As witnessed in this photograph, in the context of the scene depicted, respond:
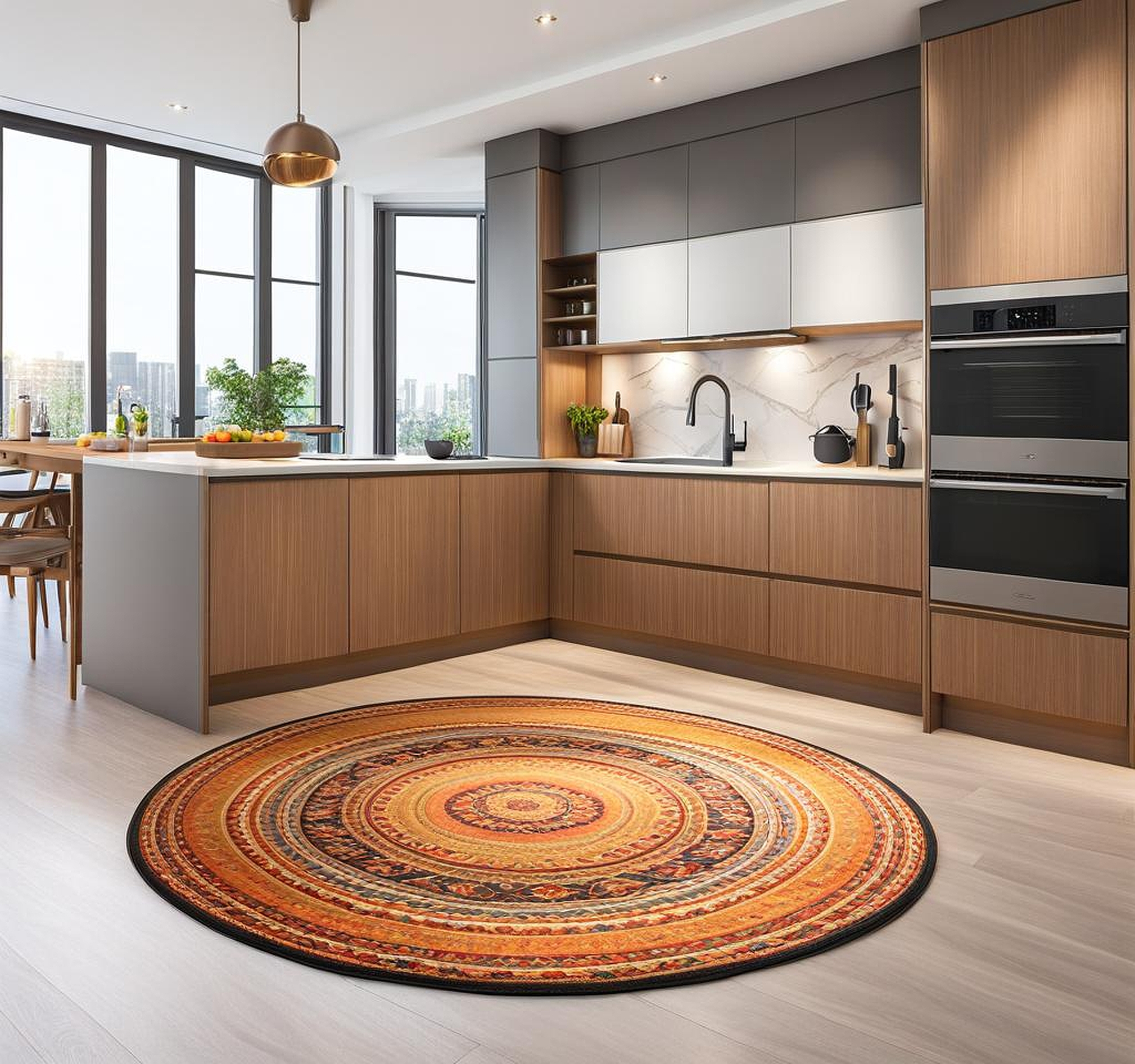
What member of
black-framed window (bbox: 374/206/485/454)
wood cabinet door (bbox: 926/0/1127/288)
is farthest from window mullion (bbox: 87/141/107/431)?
wood cabinet door (bbox: 926/0/1127/288)

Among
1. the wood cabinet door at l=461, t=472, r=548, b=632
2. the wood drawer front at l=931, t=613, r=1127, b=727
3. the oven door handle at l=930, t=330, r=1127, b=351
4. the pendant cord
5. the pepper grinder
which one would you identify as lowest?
the wood drawer front at l=931, t=613, r=1127, b=727

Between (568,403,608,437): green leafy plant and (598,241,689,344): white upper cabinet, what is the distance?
1.40 ft

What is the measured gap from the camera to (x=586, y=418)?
5.50 metres

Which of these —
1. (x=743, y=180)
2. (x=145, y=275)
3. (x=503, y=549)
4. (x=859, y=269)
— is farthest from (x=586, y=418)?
(x=145, y=275)

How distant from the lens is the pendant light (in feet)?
12.9

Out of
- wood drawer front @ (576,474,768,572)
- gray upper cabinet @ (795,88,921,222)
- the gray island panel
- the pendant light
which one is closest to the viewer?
the gray island panel

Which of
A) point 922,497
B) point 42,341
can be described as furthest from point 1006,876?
point 42,341

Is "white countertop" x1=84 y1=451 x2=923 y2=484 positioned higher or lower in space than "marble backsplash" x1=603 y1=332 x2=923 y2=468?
lower

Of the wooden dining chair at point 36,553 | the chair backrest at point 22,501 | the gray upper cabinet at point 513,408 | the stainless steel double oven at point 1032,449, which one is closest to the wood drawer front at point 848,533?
the stainless steel double oven at point 1032,449

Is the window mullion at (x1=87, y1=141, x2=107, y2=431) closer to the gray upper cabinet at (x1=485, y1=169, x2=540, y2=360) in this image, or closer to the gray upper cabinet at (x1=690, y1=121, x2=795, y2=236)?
the gray upper cabinet at (x1=485, y1=169, x2=540, y2=360)

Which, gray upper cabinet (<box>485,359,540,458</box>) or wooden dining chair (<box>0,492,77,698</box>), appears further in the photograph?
gray upper cabinet (<box>485,359,540,458</box>)

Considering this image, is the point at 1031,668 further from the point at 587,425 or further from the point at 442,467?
the point at 587,425

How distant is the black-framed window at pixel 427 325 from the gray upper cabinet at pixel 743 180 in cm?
268

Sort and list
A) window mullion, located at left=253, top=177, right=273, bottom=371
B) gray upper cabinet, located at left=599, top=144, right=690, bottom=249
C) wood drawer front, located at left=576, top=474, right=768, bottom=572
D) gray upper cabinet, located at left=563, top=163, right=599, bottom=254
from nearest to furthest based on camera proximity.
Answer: wood drawer front, located at left=576, top=474, right=768, bottom=572 < gray upper cabinet, located at left=599, top=144, right=690, bottom=249 < gray upper cabinet, located at left=563, top=163, right=599, bottom=254 < window mullion, located at left=253, top=177, right=273, bottom=371
